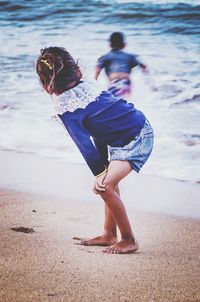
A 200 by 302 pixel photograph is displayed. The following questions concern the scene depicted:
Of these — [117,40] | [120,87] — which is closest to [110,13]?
[117,40]

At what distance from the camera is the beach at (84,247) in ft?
7.39

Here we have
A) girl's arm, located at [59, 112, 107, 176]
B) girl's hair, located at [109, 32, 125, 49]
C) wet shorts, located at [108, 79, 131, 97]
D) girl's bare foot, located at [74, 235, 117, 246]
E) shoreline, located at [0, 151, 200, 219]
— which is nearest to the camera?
girl's arm, located at [59, 112, 107, 176]

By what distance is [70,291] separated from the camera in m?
2.21

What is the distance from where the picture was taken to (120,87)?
649cm

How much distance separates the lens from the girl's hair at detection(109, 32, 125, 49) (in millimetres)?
6836

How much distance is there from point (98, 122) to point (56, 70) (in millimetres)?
365

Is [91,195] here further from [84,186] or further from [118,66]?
[118,66]

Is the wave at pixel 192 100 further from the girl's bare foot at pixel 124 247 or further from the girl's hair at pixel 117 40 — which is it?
the girl's bare foot at pixel 124 247

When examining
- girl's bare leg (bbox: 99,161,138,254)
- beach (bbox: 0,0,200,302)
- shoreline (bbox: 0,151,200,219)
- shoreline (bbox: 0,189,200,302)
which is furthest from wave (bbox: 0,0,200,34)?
girl's bare leg (bbox: 99,161,138,254)

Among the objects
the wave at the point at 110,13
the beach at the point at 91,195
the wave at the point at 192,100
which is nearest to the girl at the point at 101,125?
the beach at the point at 91,195

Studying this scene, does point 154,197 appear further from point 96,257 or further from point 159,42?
point 159,42

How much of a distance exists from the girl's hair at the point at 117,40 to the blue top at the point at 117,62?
108mm

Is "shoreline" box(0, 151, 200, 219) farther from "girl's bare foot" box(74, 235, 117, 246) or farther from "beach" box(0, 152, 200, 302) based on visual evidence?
"girl's bare foot" box(74, 235, 117, 246)

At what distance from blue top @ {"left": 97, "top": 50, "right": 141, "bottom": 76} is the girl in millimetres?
3857
